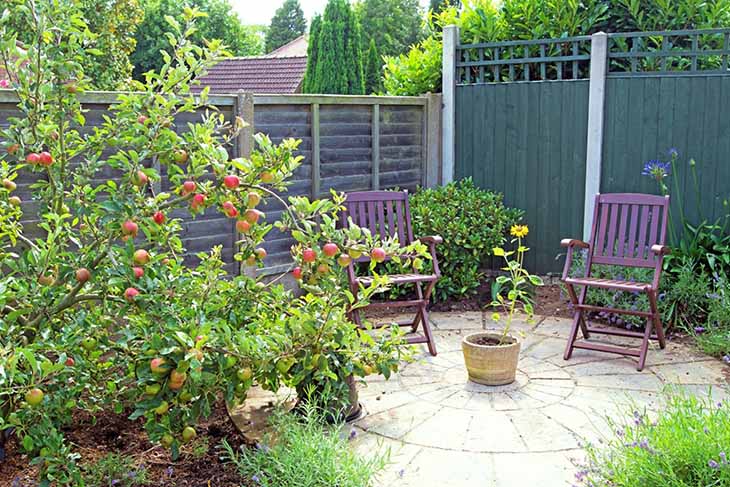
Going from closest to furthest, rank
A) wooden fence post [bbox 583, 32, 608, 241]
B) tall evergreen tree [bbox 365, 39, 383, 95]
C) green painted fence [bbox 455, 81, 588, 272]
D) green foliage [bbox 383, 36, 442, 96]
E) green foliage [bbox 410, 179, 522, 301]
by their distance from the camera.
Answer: green foliage [bbox 410, 179, 522, 301] < wooden fence post [bbox 583, 32, 608, 241] < green painted fence [bbox 455, 81, 588, 272] < green foliage [bbox 383, 36, 442, 96] < tall evergreen tree [bbox 365, 39, 383, 95]

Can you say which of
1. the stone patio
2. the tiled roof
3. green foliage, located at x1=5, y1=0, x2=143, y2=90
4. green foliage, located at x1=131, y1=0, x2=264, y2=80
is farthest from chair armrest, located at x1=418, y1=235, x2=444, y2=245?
green foliage, located at x1=131, y1=0, x2=264, y2=80

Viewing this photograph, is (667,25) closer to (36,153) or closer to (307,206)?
(307,206)

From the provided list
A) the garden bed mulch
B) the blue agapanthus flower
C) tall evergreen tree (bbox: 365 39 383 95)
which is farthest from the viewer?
tall evergreen tree (bbox: 365 39 383 95)

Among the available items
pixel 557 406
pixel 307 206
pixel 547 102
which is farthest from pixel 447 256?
pixel 307 206

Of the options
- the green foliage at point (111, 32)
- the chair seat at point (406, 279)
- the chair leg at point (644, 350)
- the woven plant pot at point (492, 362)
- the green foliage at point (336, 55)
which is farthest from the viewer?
the green foliage at point (336, 55)

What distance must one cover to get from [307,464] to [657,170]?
360 centimetres

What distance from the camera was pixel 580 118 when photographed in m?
6.00

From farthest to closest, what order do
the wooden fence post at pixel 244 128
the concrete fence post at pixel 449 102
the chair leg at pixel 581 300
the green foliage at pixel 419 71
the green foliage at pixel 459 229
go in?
the green foliage at pixel 419 71
the concrete fence post at pixel 449 102
the green foliage at pixel 459 229
the wooden fence post at pixel 244 128
the chair leg at pixel 581 300

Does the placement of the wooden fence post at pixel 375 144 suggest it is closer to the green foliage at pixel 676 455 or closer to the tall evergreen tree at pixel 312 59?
the green foliage at pixel 676 455

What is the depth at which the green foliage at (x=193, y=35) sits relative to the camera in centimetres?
2608

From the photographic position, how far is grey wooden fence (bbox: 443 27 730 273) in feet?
18.0

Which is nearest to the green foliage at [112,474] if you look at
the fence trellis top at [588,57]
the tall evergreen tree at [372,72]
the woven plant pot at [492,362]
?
the woven plant pot at [492,362]

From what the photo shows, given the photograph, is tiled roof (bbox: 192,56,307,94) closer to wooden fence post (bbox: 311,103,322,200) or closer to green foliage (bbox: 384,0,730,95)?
green foliage (bbox: 384,0,730,95)

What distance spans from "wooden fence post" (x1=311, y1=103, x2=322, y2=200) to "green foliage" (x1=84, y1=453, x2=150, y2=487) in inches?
116
